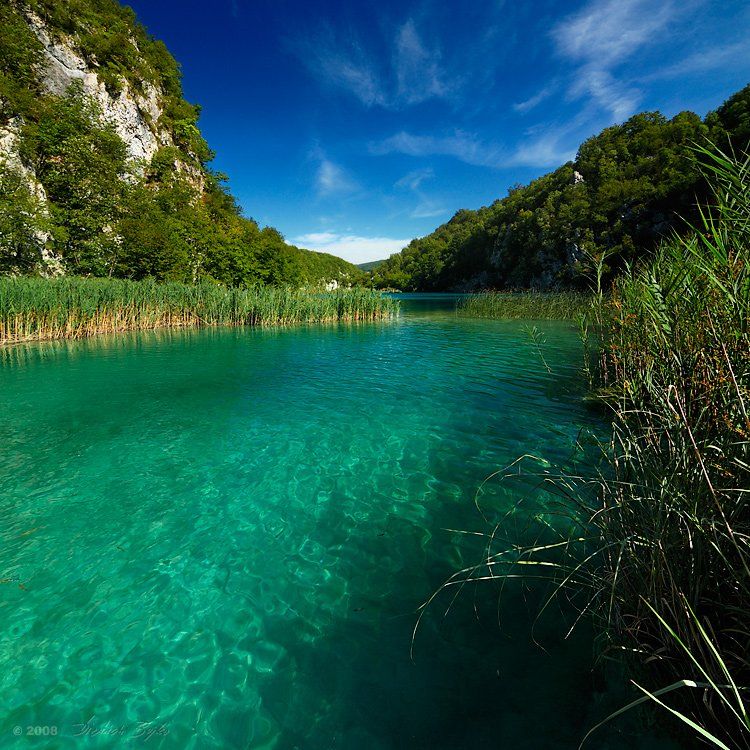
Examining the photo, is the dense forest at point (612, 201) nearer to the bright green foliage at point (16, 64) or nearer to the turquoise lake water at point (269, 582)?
the turquoise lake water at point (269, 582)

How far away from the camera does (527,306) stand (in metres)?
26.5

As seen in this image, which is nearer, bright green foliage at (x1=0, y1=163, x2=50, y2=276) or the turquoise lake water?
the turquoise lake water

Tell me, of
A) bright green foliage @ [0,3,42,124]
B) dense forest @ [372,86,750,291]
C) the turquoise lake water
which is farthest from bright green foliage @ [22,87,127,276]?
dense forest @ [372,86,750,291]

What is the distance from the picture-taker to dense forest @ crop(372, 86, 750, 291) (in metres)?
41.8

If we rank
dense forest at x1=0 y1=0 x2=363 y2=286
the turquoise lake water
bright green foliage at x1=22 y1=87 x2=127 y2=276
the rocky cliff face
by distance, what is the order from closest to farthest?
the turquoise lake water
dense forest at x1=0 y1=0 x2=363 y2=286
bright green foliage at x1=22 y1=87 x2=127 y2=276
the rocky cliff face

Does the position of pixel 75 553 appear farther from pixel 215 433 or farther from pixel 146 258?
pixel 146 258

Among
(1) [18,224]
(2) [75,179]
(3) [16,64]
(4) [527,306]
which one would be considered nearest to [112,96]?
(3) [16,64]

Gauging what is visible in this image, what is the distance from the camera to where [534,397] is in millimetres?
7891

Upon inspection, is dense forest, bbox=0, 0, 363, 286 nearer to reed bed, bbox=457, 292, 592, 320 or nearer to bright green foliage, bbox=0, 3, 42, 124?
bright green foliage, bbox=0, 3, 42, 124

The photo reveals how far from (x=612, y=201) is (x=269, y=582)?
202 ft

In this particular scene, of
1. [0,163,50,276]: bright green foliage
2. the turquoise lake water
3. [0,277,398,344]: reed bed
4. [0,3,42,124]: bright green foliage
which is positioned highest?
[0,3,42,124]: bright green foliage

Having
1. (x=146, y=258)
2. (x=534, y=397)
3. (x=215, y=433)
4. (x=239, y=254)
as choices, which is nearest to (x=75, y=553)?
(x=215, y=433)

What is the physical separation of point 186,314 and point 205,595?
20424 millimetres

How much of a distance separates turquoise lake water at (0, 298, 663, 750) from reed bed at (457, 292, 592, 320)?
66.6 feet
